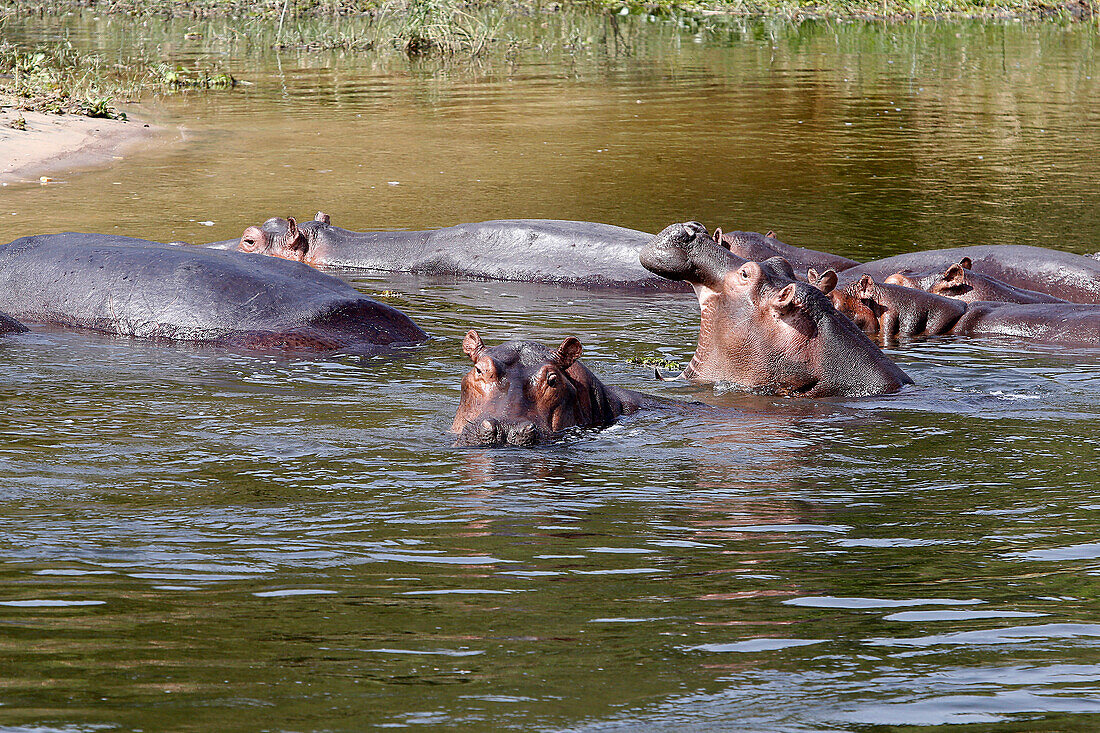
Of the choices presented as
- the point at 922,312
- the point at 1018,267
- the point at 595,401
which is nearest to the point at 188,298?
the point at 595,401

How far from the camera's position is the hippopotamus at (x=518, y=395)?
19.1 ft

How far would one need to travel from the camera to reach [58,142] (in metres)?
16.3

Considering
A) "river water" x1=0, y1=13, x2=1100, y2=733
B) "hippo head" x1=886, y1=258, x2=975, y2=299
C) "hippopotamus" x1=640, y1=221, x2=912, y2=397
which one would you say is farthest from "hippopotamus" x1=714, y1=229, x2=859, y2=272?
"hippopotamus" x1=640, y1=221, x2=912, y2=397

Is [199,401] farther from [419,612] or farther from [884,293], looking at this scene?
[884,293]

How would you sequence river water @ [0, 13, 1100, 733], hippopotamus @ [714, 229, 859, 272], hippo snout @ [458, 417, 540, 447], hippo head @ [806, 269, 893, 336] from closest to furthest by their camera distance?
river water @ [0, 13, 1100, 733] < hippo snout @ [458, 417, 540, 447] < hippo head @ [806, 269, 893, 336] < hippopotamus @ [714, 229, 859, 272]

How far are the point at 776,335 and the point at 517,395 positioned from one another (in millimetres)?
1708

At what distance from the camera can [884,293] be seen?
898cm

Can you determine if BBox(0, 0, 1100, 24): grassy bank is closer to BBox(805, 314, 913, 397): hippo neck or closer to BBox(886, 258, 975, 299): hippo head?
BBox(886, 258, 975, 299): hippo head

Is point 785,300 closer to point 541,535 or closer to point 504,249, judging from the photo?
point 541,535

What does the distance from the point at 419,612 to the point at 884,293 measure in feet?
19.1

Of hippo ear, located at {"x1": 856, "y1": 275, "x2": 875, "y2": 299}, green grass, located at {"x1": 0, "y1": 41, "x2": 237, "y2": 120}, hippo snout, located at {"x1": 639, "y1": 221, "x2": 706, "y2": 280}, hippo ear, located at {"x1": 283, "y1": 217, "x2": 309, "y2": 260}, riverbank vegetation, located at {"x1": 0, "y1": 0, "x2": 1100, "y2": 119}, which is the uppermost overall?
riverbank vegetation, located at {"x1": 0, "y1": 0, "x2": 1100, "y2": 119}

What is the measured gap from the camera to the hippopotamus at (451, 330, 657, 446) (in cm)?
581

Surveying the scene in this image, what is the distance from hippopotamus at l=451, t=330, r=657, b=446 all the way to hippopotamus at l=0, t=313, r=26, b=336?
3351 mm

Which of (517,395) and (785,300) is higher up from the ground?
(785,300)
